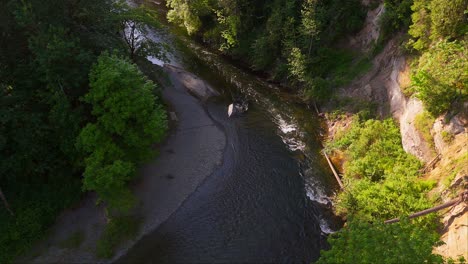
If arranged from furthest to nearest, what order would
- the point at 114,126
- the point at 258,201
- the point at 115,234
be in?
1. the point at 258,201
2. the point at 115,234
3. the point at 114,126

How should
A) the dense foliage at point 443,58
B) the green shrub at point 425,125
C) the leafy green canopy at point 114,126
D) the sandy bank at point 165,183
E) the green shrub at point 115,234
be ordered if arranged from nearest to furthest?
the leafy green canopy at point 114,126, the green shrub at point 115,234, the sandy bank at point 165,183, the dense foliage at point 443,58, the green shrub at point 425,125

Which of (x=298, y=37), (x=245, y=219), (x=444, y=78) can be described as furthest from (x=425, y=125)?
(x=298, y=37)

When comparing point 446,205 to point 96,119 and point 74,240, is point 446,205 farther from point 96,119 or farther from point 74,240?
point 96,119

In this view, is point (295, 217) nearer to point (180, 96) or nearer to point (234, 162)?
point (234, 162)

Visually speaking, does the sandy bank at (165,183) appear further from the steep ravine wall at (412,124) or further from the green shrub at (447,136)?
the green shrub at (447,136)

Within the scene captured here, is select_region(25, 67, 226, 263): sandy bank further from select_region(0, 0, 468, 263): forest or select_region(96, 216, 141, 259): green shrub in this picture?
select_region(0, 0, 468, 263): forest

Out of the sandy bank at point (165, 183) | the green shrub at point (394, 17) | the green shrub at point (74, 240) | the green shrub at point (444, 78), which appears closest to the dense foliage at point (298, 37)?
the green shrub at point (394, 17)
